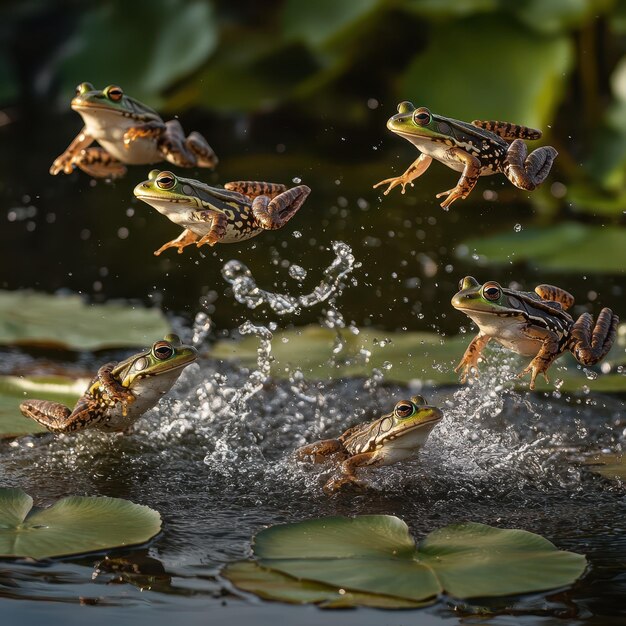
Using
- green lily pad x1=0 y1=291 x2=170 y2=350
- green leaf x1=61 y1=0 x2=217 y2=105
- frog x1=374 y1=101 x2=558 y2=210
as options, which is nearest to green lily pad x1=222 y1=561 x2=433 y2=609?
frog x1=374 y1=101 x2=558 y2=210

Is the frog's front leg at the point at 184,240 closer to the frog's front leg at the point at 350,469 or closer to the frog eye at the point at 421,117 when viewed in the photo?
the frog eye at the point at 421,117

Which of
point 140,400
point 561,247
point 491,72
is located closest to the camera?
point 140,400

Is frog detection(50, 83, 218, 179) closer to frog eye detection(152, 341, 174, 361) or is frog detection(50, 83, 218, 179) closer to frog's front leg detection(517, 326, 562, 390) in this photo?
frog eye detection(152, 341, 174, 361)

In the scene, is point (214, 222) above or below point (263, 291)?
above

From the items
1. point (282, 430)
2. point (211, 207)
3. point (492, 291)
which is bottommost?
point (282, 430)

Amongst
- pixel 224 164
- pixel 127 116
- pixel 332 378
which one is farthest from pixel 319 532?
pixel 224 164

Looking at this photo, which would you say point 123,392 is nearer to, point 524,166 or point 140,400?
point 140,400

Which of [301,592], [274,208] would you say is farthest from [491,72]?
[301,592]

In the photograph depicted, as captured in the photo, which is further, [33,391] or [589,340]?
[33,391]
